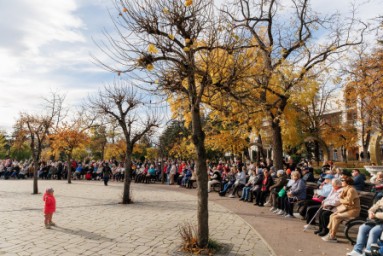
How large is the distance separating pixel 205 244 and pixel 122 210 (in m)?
5.63

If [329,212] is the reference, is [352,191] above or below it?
above

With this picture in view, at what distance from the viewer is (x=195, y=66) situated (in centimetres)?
625

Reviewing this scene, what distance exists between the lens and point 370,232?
19.2ft

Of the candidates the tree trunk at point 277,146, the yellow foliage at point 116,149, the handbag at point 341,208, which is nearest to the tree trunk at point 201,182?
the handbag at point 341,208

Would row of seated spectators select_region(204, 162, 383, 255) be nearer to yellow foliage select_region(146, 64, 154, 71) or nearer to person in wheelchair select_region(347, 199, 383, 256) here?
person in wheelchair select_region(347, 199, 383, 256)

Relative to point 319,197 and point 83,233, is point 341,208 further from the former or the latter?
point 83,233

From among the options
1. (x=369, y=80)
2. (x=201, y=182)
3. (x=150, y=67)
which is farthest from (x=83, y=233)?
(x=369, y=80)

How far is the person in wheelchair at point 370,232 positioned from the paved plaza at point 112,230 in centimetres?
174

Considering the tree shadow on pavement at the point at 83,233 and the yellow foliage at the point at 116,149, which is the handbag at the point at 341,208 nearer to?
the tree shadow on pavement at the point at 83,233

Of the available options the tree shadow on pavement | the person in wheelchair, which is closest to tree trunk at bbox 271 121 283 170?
the person in wheelchair

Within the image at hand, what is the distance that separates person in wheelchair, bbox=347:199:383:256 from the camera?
575 centimetres

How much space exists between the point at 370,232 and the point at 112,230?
6.00 m

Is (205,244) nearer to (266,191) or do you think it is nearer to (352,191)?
(352,191)

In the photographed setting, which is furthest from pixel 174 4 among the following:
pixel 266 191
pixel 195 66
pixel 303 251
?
pixel 266 191
